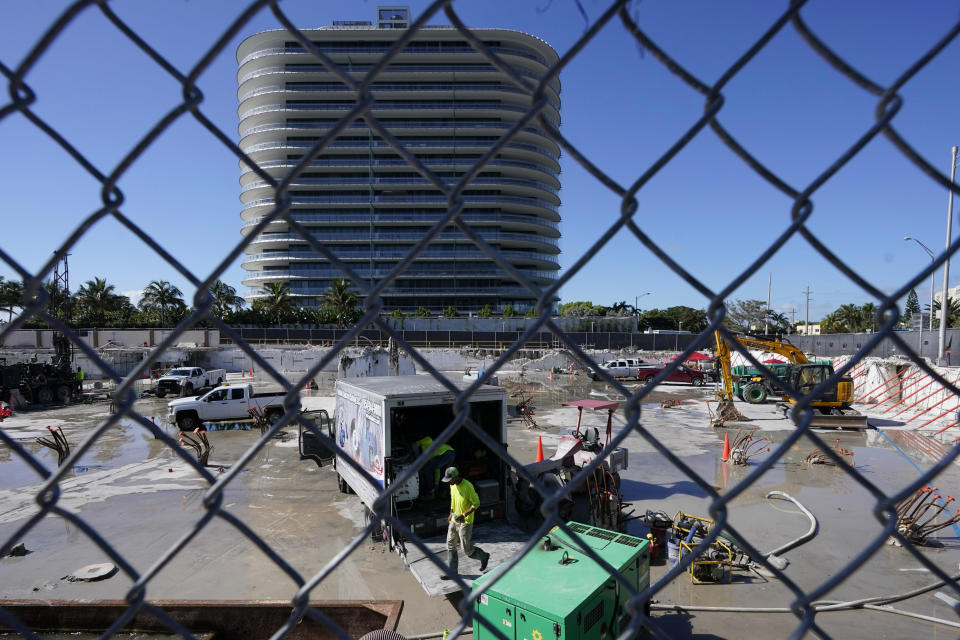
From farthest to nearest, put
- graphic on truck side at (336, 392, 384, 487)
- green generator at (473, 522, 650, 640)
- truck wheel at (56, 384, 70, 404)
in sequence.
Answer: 1. truck wheel at (56, 384, 70, 404)
2. graphic on truck side at (336, 392, 384, 487)
3. green generator at (473, 522, 650, 640)

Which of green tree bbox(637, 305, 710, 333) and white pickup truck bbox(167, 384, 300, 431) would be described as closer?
white pickup truck bbox(167, 384, 300, 431)

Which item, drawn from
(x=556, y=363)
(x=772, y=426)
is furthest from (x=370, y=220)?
(x=772, y=426)

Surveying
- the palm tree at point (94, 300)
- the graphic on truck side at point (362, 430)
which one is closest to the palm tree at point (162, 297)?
the palm tree at point (94, 300)

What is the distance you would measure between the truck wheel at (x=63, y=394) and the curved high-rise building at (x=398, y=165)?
166 feet

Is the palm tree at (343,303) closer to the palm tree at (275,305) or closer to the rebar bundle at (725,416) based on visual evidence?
the palm tree at (275,305)

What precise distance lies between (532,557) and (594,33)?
5.16m

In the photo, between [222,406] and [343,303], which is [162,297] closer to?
[343,303]

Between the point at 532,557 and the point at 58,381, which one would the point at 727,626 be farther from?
the point at 58,381

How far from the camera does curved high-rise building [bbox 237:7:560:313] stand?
74.6 m

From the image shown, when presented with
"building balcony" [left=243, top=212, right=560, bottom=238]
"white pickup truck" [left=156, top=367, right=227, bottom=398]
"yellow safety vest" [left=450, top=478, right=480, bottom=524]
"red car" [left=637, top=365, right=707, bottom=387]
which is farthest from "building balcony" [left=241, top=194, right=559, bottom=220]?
"yellow safety vest" [left=450, top=478, right=480, bottom=524]

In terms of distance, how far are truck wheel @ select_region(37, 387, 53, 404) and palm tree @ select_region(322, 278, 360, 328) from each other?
98.5 feet

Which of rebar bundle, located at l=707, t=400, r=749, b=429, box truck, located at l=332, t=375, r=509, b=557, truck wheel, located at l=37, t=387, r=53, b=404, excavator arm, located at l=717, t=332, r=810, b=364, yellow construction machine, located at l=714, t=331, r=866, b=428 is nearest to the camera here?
box truck, located at l=332, t=375, r=509, b=557

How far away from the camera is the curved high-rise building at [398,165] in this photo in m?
74.6

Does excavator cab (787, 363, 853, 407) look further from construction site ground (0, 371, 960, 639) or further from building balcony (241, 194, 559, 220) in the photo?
building balcony (241, 194, 559, 220)
